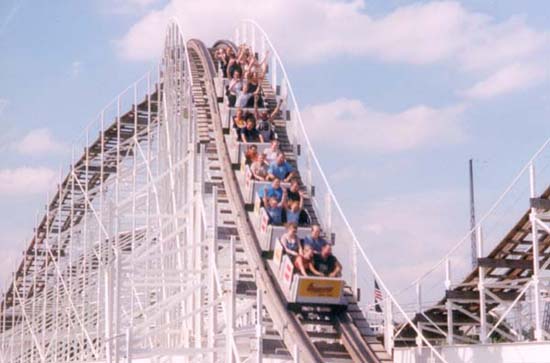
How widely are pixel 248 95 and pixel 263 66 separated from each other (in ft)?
5.86

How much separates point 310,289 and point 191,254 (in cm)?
356

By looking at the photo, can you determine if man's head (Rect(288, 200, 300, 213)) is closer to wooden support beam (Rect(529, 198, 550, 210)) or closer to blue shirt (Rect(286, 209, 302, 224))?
blue shirt (Rect(286, 209, 302, 224))

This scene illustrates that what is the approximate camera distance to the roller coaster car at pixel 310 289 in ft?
40.7

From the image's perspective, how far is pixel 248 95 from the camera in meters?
17.2

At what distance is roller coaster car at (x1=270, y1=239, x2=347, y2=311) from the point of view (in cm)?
1241

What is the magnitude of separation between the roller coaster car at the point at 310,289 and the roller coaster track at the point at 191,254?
0.07 m

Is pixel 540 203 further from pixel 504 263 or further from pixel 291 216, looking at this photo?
pixel 291 216

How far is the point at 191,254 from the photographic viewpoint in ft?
51.4

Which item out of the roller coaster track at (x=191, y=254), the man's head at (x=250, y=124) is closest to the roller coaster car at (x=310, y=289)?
the roller coaster track at (x=191, y=254)

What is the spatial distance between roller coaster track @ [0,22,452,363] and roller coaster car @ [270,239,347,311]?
0.24 ft

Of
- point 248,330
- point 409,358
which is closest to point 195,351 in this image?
point 248,330

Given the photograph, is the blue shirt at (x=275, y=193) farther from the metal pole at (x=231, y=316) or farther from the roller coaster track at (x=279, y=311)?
the metal pole at (x=231, y=316)

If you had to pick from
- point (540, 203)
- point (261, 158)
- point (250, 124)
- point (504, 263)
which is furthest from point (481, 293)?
point (250, 124)

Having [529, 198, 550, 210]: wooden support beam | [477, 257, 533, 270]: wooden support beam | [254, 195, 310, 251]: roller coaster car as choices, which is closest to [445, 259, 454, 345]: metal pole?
[477, 257, 533, 270]: wooden support beam
